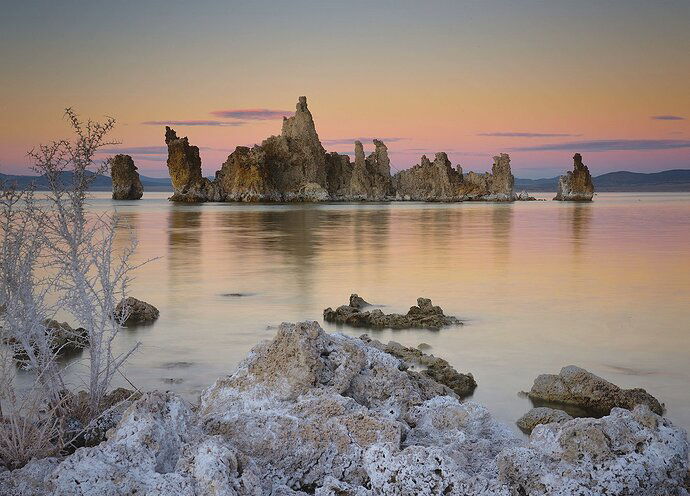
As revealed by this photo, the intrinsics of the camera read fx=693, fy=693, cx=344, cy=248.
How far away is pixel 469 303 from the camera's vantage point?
12.6 m

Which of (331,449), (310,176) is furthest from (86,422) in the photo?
(310,176)

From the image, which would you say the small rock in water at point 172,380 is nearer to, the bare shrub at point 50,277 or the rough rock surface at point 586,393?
the bare shrub at point 50,277

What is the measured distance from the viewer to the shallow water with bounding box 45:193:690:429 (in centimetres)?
796

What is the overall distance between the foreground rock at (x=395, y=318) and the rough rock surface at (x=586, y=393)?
10.6 ft

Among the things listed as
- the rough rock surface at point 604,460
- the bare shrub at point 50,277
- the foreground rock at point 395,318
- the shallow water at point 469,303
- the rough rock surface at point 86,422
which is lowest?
the shallow water at point 469,303

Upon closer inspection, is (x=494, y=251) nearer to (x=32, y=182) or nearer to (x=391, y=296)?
(x=391, y=296)

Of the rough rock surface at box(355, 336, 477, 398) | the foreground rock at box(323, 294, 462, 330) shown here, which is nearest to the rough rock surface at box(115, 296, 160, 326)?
the foreground rock at box(323, 294, 462, 330)

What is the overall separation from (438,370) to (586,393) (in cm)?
147

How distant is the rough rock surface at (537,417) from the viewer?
5.64 metres

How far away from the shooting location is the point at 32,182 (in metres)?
5.26

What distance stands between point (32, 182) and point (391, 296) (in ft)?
29.3

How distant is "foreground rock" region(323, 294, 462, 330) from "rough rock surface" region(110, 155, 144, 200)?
126 m

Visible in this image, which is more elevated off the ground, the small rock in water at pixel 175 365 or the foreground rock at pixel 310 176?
the foreground rock at pixel 310 176

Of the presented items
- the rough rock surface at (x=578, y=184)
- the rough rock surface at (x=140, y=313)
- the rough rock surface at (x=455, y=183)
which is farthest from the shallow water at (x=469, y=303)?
the rough rock surface at (x=455, y=183)
